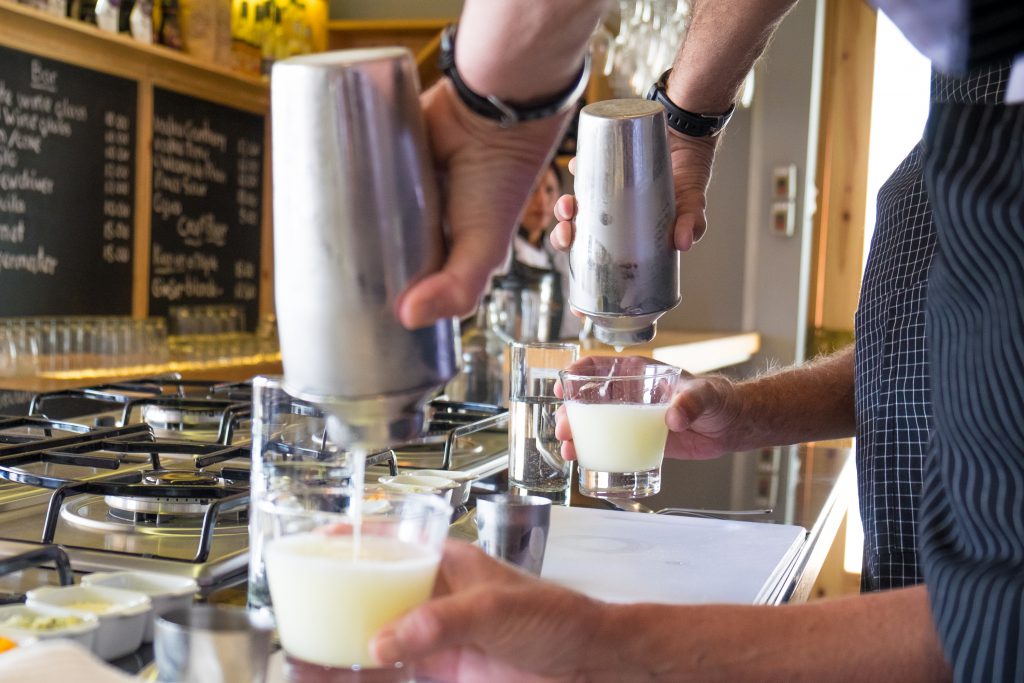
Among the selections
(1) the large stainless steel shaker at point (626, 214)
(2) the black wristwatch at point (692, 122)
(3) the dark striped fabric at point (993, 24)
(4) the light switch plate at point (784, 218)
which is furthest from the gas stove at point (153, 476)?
(4) the light switch plate at point (784, 218)

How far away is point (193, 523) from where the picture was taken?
1.15m

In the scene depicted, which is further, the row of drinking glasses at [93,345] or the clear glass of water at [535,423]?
the row of drinking glasses at [93,345]

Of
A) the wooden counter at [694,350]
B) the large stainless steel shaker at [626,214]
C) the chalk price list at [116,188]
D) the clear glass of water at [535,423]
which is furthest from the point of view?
the chalk price list at [116,188]

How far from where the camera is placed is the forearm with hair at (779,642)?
2.63 feet

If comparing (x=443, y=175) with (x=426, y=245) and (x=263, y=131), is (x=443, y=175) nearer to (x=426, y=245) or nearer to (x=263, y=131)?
(x=426, y=245)

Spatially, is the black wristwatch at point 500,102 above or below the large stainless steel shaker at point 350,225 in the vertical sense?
above

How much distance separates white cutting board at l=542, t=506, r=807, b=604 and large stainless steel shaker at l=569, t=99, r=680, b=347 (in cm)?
24

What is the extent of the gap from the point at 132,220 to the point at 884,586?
3.68m

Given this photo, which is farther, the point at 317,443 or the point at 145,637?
the point at 317,443

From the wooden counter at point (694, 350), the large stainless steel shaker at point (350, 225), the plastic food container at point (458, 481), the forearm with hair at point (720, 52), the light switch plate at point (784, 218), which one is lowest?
the plastic food container at point (458, 481)

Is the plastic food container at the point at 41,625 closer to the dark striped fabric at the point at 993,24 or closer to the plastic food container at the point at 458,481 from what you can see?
the plastic food container at the point at 458,481

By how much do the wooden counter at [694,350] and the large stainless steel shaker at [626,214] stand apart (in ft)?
4.44

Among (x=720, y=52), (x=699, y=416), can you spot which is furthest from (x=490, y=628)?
(x=720, y=52)

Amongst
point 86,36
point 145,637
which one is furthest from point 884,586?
point 86,36
